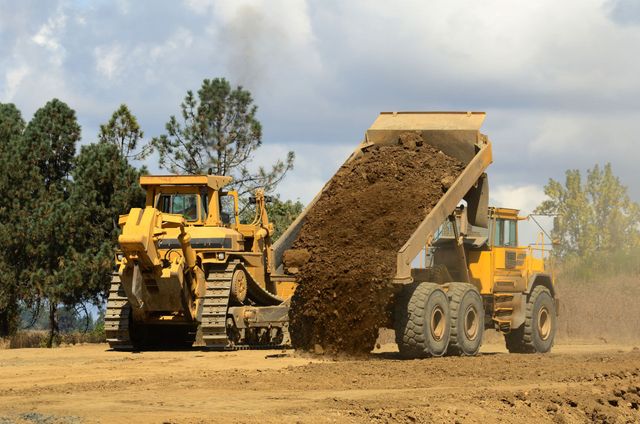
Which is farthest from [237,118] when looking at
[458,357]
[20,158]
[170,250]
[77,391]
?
[77,391]

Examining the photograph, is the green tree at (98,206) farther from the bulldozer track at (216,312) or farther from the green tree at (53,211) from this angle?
the bulldozer track at (216,312)

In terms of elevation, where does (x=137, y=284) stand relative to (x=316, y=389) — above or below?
above

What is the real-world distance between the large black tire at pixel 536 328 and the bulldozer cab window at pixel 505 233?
4.05 feet

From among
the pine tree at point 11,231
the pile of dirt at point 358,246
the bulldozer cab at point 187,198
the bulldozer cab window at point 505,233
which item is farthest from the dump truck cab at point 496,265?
the pine tree at point 11,231

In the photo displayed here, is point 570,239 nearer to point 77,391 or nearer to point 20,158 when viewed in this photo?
point 20,158

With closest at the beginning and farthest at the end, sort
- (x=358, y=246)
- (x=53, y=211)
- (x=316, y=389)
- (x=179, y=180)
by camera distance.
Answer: (x=316, y=389) → (x=358, y=246) → (x=179, y=180) → (x=53, y=211)

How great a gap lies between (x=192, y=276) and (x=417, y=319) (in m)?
5.62

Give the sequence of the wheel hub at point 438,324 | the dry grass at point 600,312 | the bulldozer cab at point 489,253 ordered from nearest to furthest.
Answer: the wheel hub at point 438,324, the bulldozer cab at point 489,253, the dry grass at point 600,312

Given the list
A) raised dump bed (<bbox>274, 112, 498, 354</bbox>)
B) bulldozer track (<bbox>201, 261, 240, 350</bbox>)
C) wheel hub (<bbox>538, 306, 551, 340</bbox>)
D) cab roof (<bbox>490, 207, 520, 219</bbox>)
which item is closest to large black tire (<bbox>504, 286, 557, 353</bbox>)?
wheel hub (<bbox>538, 306, 551, 340</bbox>)

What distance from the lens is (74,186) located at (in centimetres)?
3250

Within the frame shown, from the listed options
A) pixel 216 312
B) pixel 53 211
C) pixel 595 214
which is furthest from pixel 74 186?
pixel 595 214

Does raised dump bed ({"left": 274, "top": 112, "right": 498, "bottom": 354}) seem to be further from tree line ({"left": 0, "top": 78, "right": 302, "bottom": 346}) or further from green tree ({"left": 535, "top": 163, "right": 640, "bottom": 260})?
green tree ({"left": 535, "top": 163, "right": 640, "bottom": 260})

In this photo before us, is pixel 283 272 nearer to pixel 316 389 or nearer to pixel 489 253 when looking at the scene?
pixel 489 253

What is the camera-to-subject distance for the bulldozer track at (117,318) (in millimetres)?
24344
